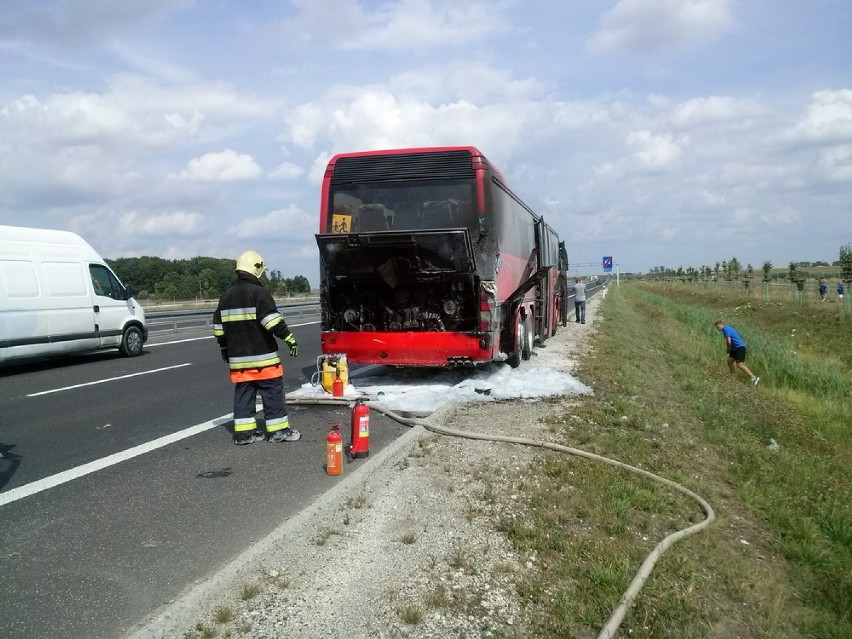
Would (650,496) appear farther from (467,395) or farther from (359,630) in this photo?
(467,395)

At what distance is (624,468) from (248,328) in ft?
12.2

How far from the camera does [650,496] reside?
17.9 feet

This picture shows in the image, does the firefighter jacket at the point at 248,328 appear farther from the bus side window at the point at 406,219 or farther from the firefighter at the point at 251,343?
the bus side window at the point at 406,219

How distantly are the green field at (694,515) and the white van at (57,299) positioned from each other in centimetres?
998

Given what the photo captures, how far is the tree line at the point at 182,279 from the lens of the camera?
37.8 m

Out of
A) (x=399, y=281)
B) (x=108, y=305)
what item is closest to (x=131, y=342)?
(x=108, y=305)

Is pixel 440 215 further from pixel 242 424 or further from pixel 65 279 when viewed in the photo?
pixel 65 279

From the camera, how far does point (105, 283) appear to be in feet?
49.0

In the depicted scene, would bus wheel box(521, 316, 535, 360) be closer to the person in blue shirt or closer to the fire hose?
the person in blue shirt

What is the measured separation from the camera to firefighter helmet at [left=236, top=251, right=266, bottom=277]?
666 centimetres

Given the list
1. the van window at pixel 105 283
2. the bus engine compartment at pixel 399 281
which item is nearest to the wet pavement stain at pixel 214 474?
the bus engine compartment at pixel 399 281

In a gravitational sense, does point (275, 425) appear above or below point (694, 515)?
above

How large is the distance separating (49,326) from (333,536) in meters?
11.3

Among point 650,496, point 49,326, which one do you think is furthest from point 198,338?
point 650,496
